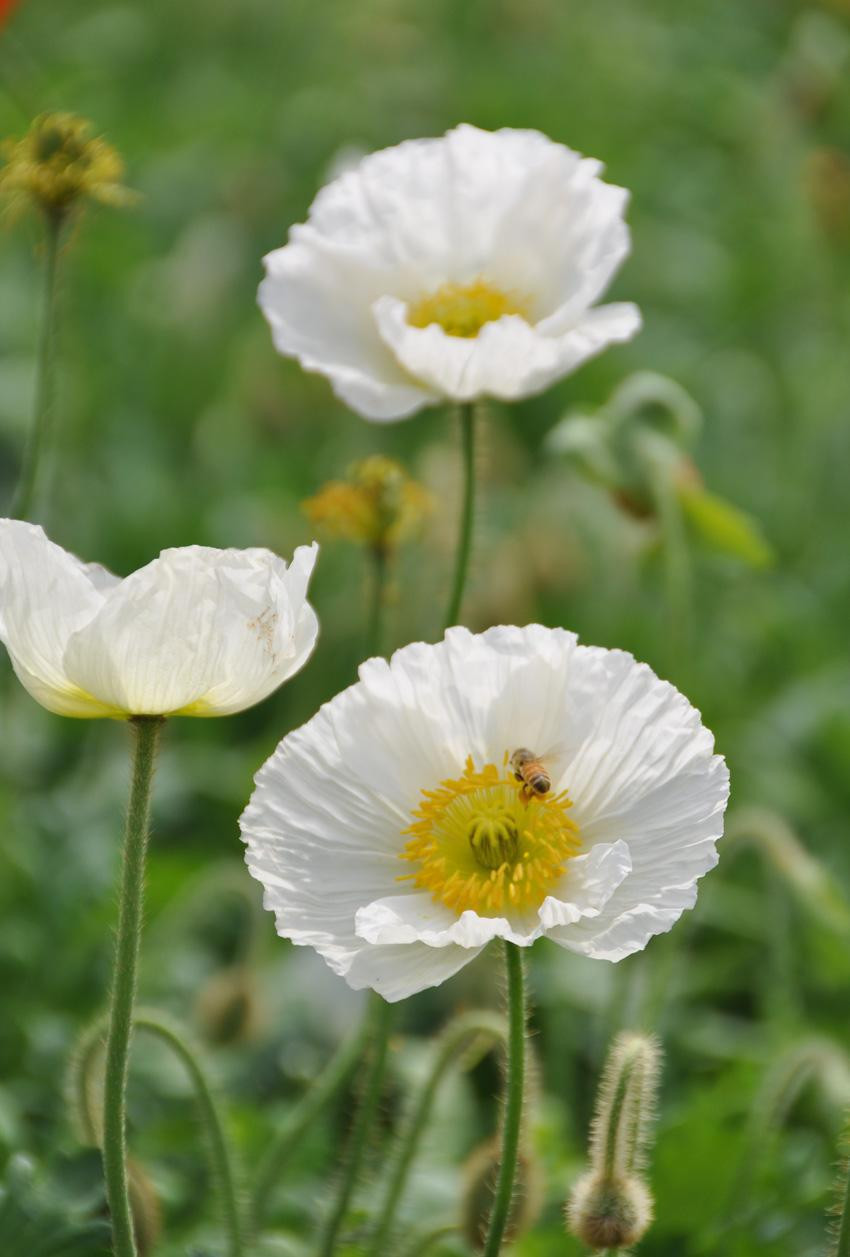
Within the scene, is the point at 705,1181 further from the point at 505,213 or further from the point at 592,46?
the point at 592,46

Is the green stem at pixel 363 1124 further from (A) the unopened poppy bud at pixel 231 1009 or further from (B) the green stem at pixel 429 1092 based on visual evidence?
(A) the unopened poppy bud at pixel 231 1009

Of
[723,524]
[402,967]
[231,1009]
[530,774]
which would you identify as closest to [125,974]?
[402,967]

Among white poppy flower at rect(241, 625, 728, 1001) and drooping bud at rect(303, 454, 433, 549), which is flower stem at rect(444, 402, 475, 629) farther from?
white poppy flower at rect(241, 625, 728, 1001)

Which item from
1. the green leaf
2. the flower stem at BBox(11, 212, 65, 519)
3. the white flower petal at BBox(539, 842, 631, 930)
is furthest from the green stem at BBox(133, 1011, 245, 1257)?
the green leaf

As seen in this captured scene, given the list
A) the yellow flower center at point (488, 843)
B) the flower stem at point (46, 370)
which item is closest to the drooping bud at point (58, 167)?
the flower stem at point (46, 370)

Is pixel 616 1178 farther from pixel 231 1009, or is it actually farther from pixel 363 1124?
pixel 231 1009
